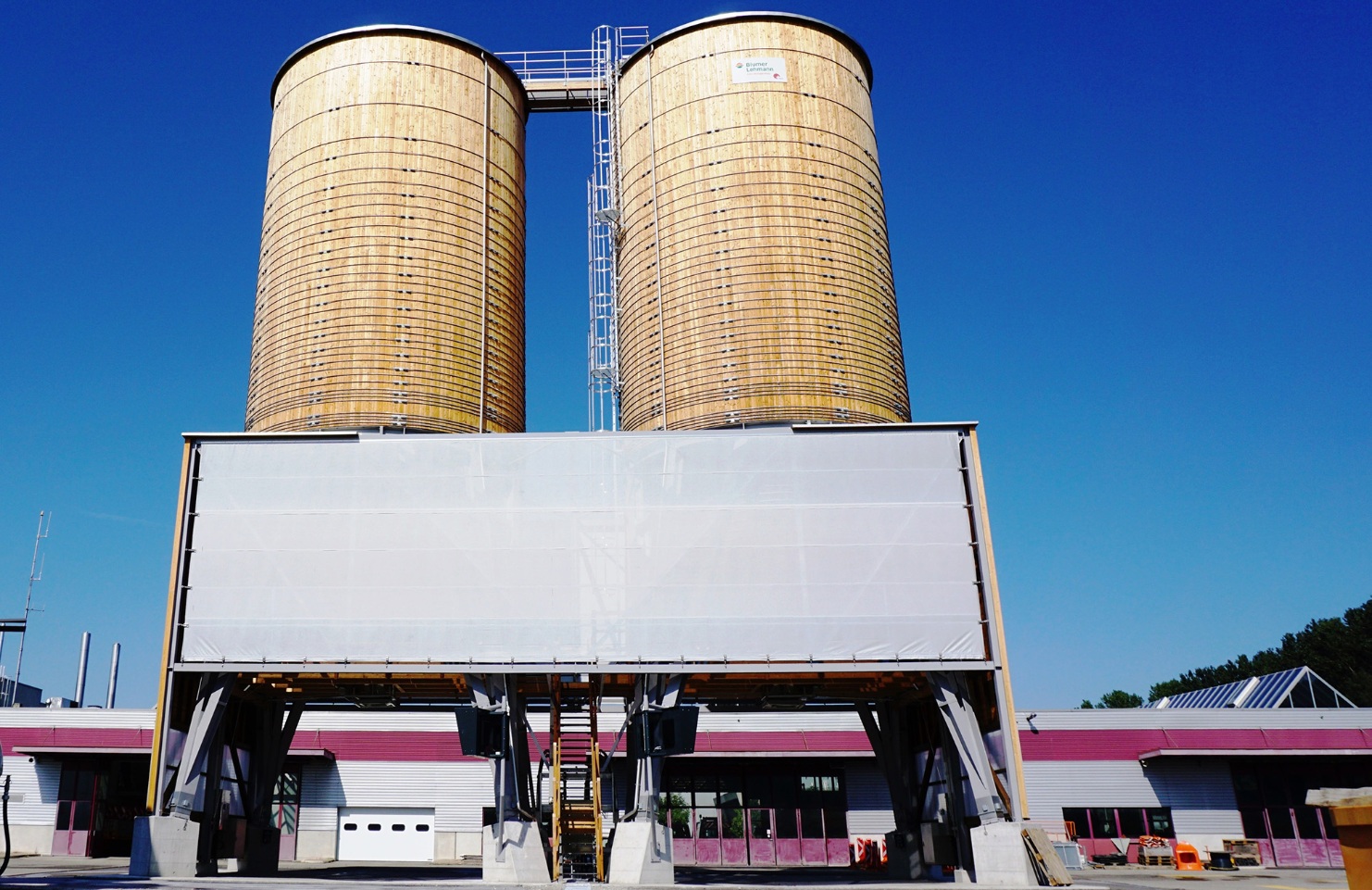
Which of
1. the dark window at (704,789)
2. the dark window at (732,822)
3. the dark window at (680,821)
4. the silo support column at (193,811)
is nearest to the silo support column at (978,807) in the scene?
the dark window at (732,822)

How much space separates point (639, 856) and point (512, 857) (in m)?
2.63

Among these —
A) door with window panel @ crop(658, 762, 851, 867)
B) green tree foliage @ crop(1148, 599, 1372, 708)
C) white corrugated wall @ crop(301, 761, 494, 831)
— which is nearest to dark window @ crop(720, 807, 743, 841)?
door with window panel @ crop(658, 762, 851, 867)

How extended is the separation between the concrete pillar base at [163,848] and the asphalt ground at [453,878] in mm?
497

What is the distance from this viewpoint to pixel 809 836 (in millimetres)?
35125

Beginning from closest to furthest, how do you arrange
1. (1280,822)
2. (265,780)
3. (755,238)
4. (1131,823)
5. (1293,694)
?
1. (755,238)
2. (265,780)
3. (1280,822)
4. (1131,823)
5. (1293,694)

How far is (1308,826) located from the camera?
33906 millimetres

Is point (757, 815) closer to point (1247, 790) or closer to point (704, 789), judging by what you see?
point (704, 789)

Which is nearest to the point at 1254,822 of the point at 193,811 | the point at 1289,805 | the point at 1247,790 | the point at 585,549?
the point at 1247,790

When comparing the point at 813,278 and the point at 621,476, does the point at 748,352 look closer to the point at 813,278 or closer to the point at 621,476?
the point at 813,278

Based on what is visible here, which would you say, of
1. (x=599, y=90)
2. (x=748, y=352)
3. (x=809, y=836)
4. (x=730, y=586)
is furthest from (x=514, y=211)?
(x=809, y=836)

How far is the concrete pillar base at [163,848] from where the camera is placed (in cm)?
2170

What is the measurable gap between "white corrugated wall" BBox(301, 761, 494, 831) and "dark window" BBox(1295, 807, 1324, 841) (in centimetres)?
2599

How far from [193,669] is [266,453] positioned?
5047 mm

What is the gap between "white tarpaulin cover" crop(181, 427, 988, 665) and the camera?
75.7ft
